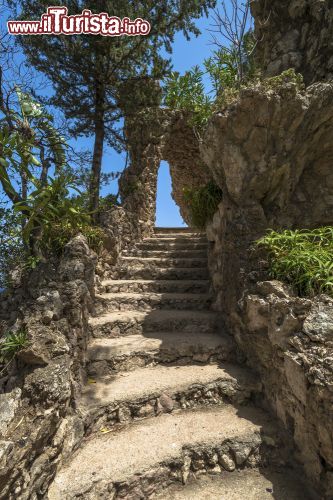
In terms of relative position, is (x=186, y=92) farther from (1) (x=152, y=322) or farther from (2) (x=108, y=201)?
(1) (x=152, y=322)

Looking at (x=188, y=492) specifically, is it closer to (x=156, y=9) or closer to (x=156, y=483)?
(x=156, y=483)

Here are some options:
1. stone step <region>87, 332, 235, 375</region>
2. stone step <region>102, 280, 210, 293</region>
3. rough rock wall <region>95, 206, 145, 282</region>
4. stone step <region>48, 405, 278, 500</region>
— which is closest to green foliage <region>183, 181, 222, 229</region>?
stone step <region>102, 280, 210, 293</region>

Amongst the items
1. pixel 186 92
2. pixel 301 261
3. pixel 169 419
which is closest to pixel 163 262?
pixel 301 261

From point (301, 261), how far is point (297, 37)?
547 cm

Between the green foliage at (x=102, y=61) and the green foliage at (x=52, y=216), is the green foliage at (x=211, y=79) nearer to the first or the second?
the green foliage at (x=102, y=61)

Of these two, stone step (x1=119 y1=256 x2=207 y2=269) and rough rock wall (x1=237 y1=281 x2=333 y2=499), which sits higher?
stone step (x1=119 y1=256 x2=207 y2=269)

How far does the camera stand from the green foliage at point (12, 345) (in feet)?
8.51

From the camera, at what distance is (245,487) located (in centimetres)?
236

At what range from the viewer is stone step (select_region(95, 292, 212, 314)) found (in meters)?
4.26

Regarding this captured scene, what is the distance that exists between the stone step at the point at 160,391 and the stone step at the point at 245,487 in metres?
0.62

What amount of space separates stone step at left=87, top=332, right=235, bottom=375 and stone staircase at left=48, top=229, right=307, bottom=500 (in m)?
0.01

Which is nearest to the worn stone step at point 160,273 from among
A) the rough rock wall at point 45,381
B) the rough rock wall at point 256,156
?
the rough rock wall at point 256,156

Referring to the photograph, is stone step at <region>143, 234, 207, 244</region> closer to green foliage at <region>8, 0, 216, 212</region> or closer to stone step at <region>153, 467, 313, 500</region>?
green foliage at <region>8, 0, 216, 212</region>

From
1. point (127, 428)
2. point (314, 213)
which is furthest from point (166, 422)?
point (314, 213)
